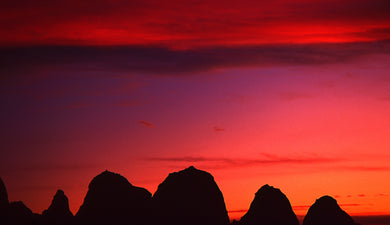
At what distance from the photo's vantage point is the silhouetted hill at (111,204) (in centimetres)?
17812

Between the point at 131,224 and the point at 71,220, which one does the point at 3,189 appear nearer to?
the point at 71,220

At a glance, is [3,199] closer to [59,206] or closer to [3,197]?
[3,197]

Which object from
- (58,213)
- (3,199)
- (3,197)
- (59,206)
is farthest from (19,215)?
(59,206)

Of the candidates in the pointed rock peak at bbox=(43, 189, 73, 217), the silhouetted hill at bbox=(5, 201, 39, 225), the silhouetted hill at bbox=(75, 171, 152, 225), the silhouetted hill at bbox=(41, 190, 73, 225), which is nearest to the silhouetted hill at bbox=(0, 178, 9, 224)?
the silhouetted hill at bbox=(5, 201, 39, 225)

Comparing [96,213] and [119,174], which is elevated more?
[119,174]

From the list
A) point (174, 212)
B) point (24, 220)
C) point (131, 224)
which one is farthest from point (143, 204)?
point (24, 220)

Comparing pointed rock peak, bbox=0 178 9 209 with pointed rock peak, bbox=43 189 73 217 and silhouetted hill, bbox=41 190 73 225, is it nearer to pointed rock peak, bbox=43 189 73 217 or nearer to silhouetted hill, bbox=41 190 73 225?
silhouetted hill, bbox=41 190 73 225

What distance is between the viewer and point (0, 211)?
536 feet

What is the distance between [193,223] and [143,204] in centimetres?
2460

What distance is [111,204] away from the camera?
587 feet

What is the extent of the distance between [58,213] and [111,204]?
1508cm

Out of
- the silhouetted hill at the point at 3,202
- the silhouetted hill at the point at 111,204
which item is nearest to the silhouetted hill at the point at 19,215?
the silhouetted hill at the point at 3,202

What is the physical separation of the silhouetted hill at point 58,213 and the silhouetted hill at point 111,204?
4.21m

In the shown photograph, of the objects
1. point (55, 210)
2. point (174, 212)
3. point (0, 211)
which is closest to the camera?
point (0, 211)
